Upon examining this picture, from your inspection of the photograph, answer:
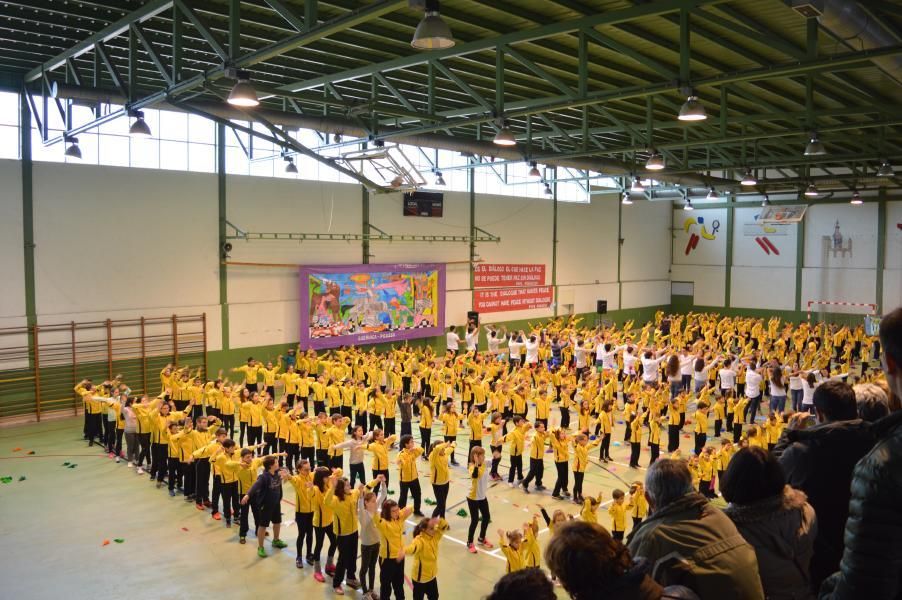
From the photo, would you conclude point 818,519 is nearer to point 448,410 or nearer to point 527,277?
point 448,410

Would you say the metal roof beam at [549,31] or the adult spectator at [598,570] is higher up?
the metal roof beam at [549,31]

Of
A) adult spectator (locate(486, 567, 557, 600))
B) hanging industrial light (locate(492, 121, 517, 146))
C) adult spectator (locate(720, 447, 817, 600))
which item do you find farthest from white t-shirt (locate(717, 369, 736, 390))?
adult spectator (locate(486, 567, 557, 600))

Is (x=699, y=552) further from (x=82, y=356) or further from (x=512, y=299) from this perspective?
(x=512, y=299)

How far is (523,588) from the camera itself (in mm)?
2072

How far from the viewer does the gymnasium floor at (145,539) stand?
7.94 meters

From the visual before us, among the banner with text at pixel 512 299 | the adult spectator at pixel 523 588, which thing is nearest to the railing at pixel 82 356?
Answer: the banner with text at pixel 512 299

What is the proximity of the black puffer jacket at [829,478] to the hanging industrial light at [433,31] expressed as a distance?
4.45m

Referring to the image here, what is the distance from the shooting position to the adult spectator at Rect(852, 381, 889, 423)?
3.61m

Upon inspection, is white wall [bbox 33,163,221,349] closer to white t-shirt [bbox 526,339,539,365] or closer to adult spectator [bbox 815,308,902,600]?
white t-shirt [bbox 526,339,539,365]

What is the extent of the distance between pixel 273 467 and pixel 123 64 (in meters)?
10.2

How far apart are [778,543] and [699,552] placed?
541mm

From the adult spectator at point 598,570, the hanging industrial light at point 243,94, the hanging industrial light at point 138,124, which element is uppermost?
the hanging industrial light at point 138,124

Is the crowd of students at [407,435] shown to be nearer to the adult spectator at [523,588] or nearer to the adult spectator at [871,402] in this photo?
the adult spectator at [871,402]

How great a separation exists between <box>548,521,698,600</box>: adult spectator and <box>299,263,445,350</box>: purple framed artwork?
61.5ft
